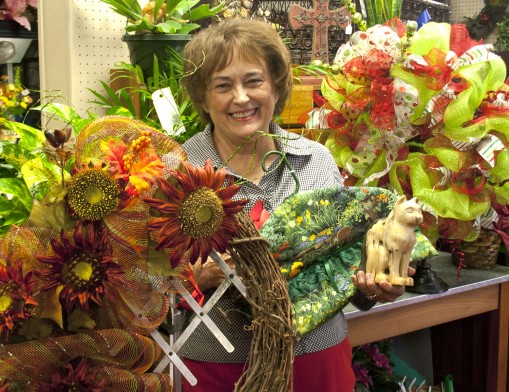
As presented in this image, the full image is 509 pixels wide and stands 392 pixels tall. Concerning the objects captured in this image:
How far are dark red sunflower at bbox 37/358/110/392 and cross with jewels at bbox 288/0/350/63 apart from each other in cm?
184

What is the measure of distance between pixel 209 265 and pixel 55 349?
1.21ft

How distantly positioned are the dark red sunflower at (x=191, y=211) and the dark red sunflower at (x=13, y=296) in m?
0.18

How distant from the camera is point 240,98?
57.8 inches

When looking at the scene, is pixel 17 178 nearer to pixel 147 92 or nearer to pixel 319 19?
pixel 147 92

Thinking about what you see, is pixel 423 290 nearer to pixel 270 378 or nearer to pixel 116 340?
pixel 270 378

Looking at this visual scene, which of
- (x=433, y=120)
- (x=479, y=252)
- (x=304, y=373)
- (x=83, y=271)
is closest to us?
(x=83, y=271)

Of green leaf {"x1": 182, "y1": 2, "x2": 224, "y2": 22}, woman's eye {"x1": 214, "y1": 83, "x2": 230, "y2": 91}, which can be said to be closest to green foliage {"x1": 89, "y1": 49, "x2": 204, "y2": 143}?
green leaf {"x1": 182, "y1": 2, "x2": 224, "y2": 22}

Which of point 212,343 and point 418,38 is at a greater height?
point 418,38

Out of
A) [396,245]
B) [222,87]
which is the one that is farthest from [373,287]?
[222,87]

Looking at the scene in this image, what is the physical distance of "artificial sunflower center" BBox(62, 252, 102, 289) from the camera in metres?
0.94

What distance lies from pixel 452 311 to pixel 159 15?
49.7 inches

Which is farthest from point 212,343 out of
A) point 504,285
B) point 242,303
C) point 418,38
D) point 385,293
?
point 504,285

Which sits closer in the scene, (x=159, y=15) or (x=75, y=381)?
(x=75, y=381)

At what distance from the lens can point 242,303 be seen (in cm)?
135
